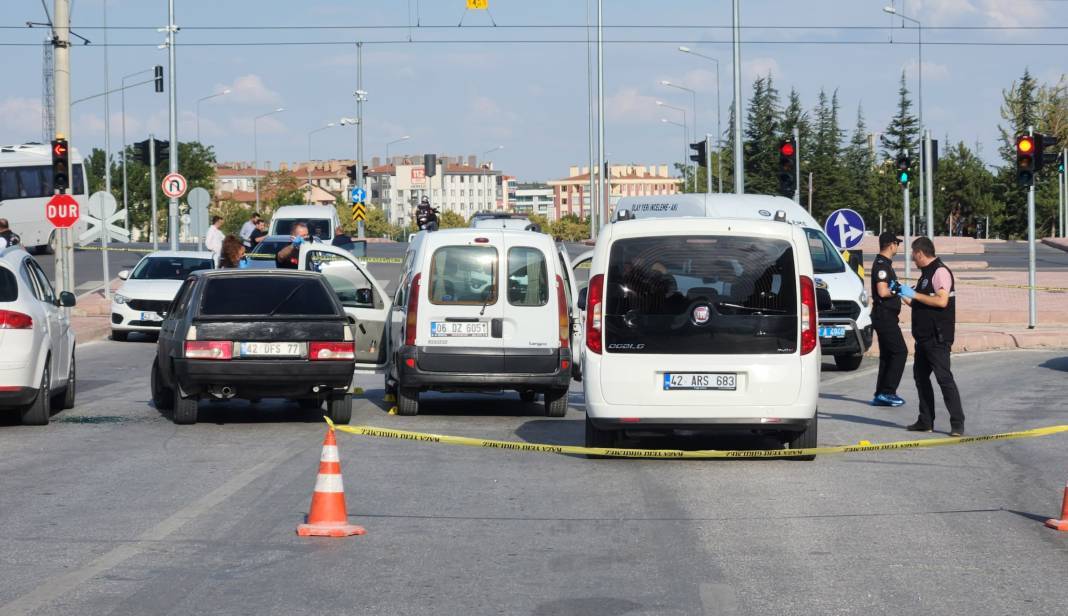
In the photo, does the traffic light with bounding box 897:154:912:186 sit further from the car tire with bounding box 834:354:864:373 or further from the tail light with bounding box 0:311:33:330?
the tail light with bounding box 0:311:33:330

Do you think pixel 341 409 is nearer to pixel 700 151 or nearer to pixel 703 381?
pixel 703 381

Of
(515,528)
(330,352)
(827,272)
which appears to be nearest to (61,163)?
(827,272)

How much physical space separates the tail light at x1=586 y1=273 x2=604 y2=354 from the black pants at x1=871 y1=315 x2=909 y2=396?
5.66 meters

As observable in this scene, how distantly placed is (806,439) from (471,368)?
4.26 m

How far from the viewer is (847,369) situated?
867 inches

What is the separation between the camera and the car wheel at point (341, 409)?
14672 millimetres

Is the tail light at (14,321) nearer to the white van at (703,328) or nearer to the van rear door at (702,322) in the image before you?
the white van at (703,328)

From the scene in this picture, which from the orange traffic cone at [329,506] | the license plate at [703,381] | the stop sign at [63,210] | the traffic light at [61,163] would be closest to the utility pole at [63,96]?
the traffic light at [61,163]

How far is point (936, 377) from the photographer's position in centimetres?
1412

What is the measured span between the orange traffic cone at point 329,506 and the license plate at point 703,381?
11.6ft

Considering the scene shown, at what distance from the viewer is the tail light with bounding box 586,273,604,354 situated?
1167cm

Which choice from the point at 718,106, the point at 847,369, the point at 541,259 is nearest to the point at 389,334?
the point at 541,259

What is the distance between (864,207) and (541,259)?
11354 cm

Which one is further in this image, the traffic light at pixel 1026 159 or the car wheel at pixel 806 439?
the traffic light at pixel 1026 159
